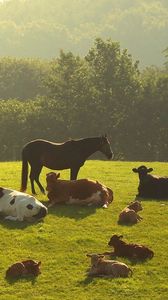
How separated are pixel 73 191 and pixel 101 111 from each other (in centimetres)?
4808

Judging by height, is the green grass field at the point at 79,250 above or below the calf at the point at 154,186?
below

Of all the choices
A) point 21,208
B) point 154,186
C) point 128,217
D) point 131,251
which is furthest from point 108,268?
point 154,186

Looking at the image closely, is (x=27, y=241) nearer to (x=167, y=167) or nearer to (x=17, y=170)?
(x=17, y=170)

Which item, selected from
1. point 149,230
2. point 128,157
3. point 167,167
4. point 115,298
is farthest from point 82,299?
point 128,157

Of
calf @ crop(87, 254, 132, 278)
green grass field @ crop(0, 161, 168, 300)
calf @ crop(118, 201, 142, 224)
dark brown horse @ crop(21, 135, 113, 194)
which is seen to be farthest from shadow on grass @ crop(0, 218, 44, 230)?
dark brown horse @ crop(21, 135, 113, 194)

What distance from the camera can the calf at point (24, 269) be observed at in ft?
41.3

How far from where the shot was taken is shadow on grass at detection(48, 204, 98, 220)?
1753 cm

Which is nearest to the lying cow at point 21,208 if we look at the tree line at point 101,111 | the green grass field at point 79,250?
the green grass field at point 79,250

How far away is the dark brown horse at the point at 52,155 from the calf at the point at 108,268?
8.29 m

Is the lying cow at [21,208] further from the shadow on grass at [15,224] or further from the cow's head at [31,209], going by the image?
the shadow on grass at [15,224]

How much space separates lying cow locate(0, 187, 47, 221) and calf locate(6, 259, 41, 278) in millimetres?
3892

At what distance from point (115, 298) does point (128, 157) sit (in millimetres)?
53427

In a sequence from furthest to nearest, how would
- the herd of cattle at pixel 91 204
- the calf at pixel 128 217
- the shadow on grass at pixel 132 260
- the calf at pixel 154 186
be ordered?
the calf at pixel 154 186
the calf at pixel 128 217
the shadow on grass at pixel 132 260
the herd of cattle at pixel 91 204

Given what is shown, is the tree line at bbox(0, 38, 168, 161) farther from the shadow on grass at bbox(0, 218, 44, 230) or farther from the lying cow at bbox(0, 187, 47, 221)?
the shadow on grass at bbox(0, 218, 44, 230)
